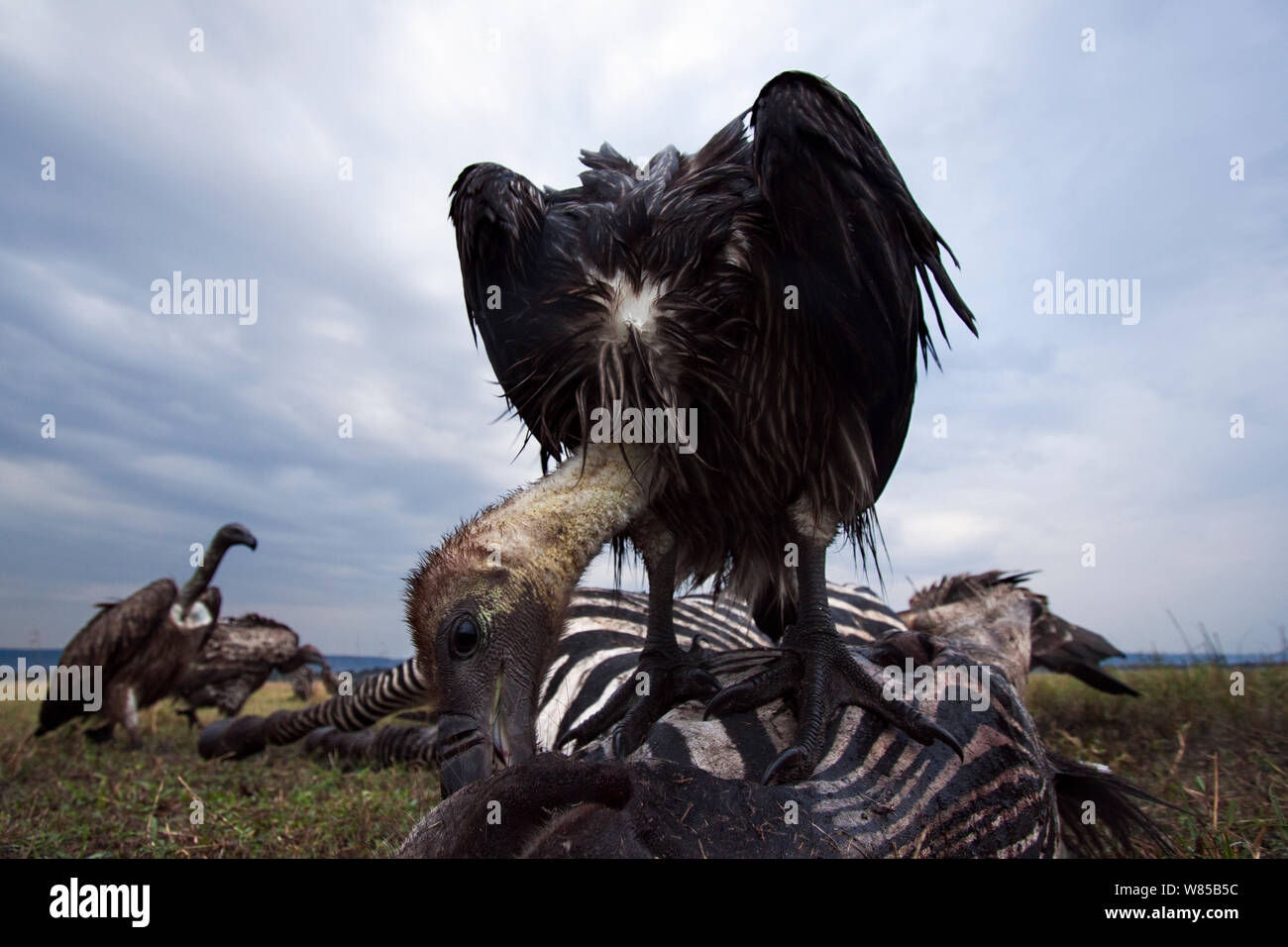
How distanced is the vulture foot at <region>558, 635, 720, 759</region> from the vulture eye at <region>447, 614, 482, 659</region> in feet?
2.14

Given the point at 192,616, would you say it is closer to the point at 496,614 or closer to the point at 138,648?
the point at 138,648

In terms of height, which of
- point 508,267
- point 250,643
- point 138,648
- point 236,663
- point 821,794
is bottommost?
point 236,663

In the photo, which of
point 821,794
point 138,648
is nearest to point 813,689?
point 821,794

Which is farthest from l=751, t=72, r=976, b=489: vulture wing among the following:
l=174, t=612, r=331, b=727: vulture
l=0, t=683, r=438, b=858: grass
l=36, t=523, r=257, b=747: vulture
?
l=174, t=612, r=331, b=727: vulture

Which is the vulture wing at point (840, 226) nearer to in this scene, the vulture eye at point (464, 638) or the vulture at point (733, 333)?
the vulture at point (733, 333)

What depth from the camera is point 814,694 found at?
8.16 ft

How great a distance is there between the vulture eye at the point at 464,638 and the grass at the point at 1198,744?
2.19 meters

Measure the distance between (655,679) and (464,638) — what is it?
85 cm

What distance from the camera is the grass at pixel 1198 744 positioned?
108 inches
